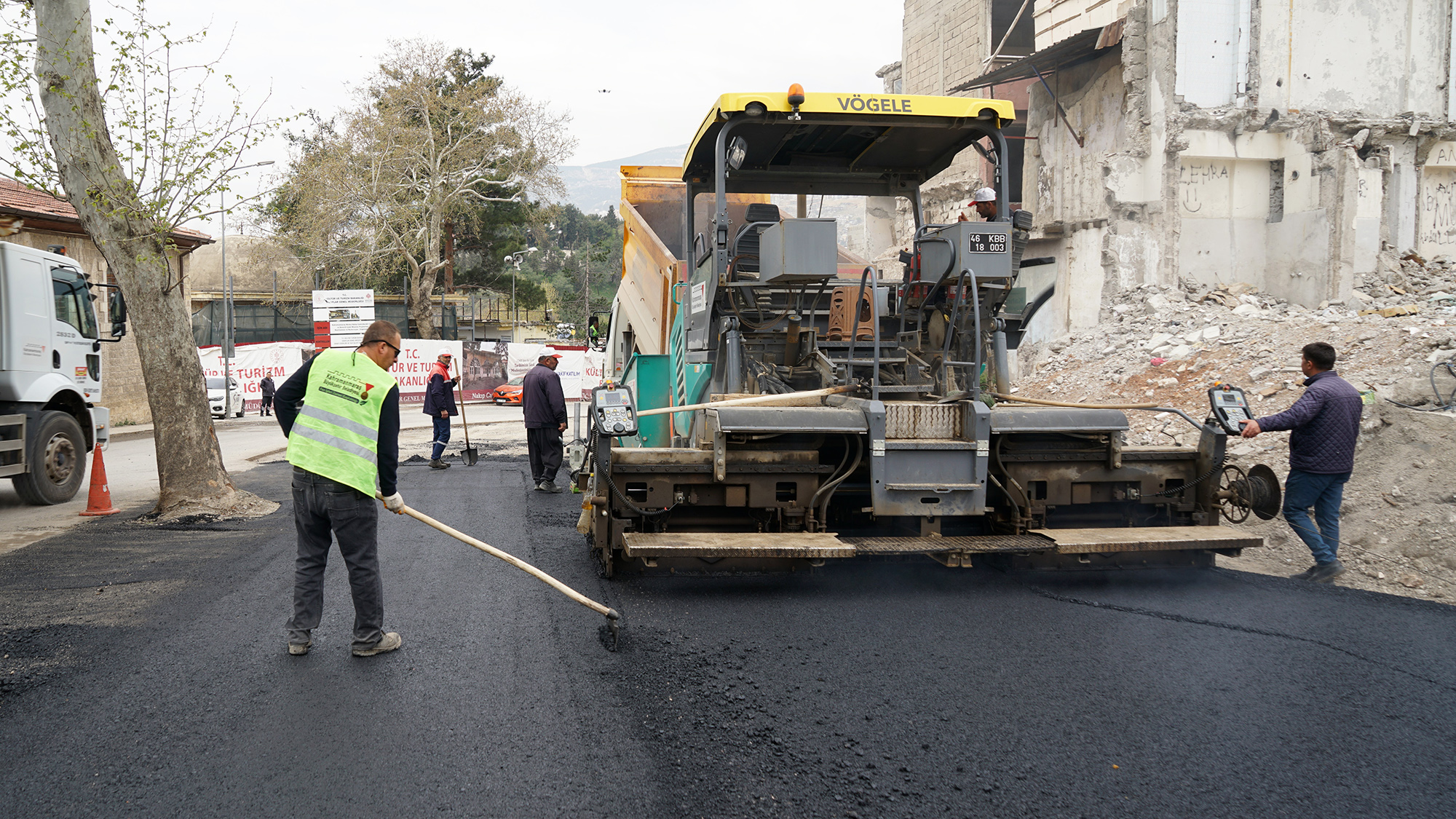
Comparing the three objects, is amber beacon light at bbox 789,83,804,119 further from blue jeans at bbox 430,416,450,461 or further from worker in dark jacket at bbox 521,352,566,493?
blue jeans at bbox 430,416,450,461

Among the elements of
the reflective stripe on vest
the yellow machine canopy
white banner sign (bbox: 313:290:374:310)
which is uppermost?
the yellow machine canopy

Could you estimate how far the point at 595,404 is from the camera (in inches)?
203

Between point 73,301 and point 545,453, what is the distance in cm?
533

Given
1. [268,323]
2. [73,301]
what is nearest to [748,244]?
[73,301]

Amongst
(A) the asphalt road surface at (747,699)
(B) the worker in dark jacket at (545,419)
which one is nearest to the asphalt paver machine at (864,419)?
(A) the asphalt road surface at (747,699)

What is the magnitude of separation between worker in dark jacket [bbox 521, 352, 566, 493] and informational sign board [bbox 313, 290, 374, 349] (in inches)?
286

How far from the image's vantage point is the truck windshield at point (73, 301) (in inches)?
382

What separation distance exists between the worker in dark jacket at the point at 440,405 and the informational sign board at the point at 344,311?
175 inches

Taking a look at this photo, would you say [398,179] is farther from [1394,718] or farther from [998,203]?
[1394,718]

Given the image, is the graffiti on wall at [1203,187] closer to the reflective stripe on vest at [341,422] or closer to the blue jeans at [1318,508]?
the blue jeans at [1318,508]

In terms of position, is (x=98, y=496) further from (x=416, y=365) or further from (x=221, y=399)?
(x=416, y=365)

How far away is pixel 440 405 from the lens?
1227cm

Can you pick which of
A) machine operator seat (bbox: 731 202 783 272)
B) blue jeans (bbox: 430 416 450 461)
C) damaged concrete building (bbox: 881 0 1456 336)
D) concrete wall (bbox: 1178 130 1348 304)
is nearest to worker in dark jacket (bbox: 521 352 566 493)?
blue jeans (bbox: 430 416 450 461)

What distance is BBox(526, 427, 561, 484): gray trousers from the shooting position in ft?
33.0
